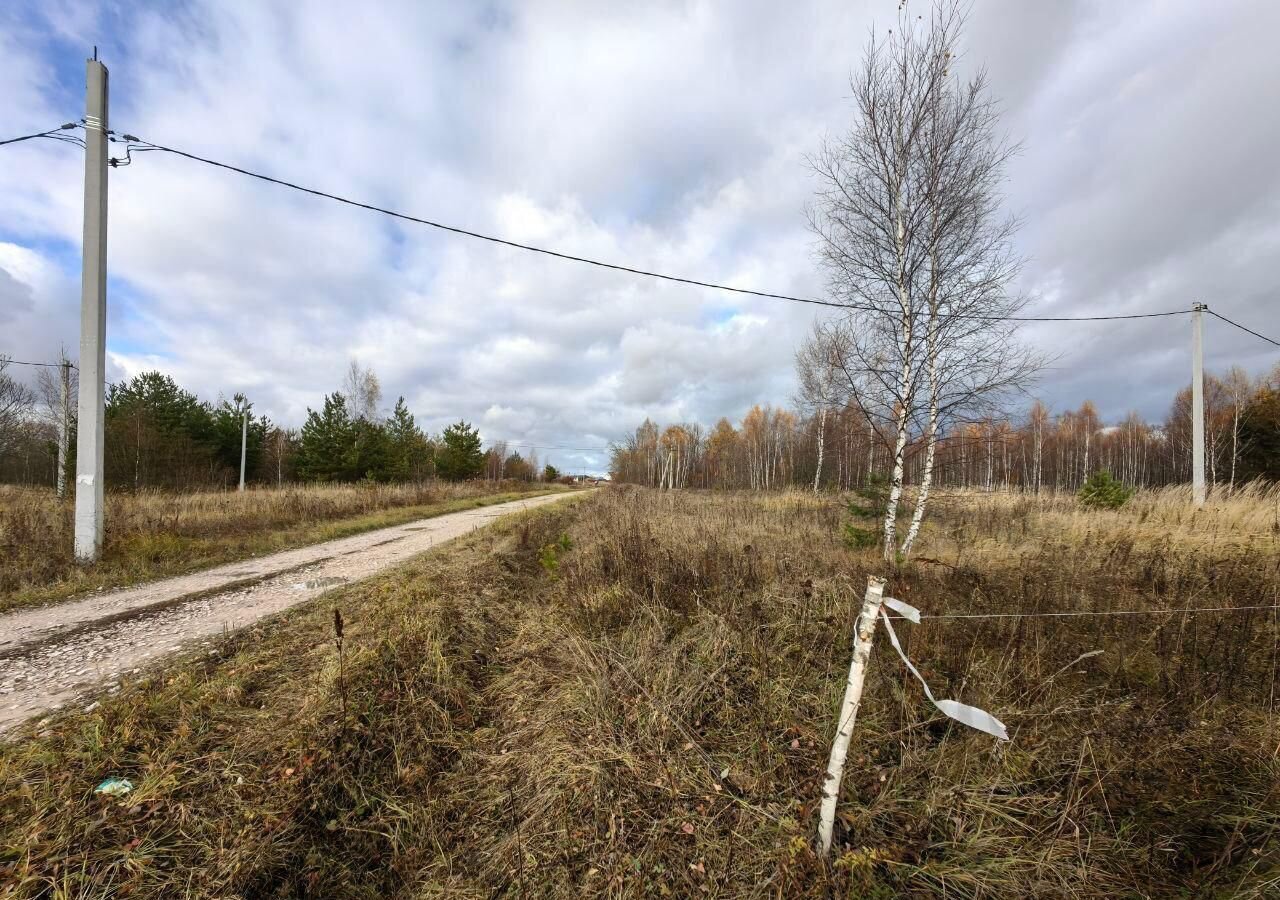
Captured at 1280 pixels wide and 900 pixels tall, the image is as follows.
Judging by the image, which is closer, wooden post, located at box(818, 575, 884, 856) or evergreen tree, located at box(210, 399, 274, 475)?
wooden post, located at box(818, 575, 884, 856)

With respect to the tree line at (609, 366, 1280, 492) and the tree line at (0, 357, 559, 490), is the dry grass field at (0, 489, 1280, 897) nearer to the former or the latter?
the tree line at (609, 366, 1280, 492)

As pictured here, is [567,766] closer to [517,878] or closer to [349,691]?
[517,878]

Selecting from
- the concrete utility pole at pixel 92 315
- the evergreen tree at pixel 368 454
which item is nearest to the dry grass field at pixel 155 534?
the concrete utility pole at pixel 92 315

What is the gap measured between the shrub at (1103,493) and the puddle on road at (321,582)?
16.5 meters

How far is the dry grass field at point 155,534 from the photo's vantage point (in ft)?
21.0

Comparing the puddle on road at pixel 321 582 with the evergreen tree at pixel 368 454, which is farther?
the evergreen tree at pixel 368 454

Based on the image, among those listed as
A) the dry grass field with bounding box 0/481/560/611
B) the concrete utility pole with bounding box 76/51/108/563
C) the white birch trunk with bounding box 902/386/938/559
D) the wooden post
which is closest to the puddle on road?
the dry grass field with bounding box 0/481/560/611

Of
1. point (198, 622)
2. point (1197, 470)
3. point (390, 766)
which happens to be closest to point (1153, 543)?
point (1197, 470)

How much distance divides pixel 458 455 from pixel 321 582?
1434 inches

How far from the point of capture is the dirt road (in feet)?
11.4

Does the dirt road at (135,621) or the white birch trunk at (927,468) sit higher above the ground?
the white birch trunk at (927,468)

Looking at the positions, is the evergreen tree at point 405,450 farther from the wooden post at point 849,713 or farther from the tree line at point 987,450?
the wooden post at point 849,713

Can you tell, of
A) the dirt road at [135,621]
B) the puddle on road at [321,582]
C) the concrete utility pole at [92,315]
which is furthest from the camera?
the concrete utility pole at [92,315]

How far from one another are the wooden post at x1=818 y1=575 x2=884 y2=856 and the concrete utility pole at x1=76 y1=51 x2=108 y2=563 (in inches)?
417
